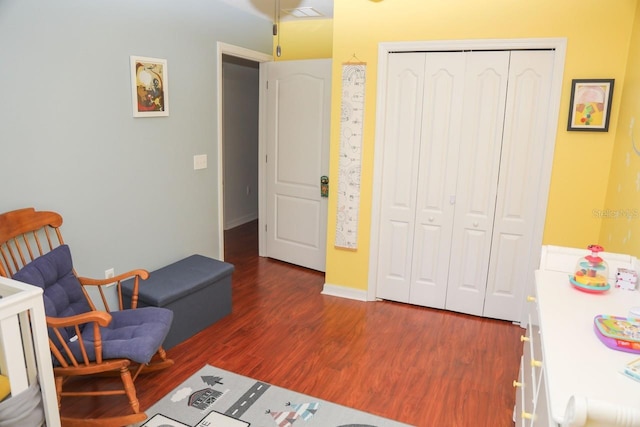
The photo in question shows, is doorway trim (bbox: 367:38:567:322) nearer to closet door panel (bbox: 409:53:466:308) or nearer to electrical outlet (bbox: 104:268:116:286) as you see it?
closet door panel (bbox: 409:53:466:308)

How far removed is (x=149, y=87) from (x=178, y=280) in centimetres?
139

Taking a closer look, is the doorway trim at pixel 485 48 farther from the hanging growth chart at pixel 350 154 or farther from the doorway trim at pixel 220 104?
the doorway trim at pixel 220 104

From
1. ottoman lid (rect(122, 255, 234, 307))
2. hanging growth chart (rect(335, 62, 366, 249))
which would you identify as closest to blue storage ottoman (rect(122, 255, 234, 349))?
ottoman lid (rect(122, 255, 234, 307))

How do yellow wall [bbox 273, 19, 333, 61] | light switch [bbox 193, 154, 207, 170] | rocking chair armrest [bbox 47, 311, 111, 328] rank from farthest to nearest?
yellow wall [bbox 273, 19, 333, 61], light switch [bbox 193, 154, 207, 170], rocking chair armrest [bbox 47, 311, 111, 328]

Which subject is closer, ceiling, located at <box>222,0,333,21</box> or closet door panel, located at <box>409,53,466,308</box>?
closet door panel, located at <box>409,53,466,308</box>

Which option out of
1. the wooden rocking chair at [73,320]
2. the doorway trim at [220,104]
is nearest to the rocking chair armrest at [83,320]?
the wooden rocking chair at [73,320]

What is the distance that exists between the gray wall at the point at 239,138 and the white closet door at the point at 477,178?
3.20 m

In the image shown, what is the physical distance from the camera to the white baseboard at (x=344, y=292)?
390 cm

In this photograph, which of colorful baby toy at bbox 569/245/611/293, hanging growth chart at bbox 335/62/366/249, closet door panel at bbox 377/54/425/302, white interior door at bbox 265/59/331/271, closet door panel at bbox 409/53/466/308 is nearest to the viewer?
colorful baby toy at bbox 569/245/611/293

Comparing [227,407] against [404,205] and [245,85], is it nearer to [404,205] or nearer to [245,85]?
[404,205]

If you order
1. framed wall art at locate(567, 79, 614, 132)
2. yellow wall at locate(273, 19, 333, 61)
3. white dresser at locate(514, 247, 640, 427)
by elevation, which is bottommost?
white dresser at locate(514, 247, 640, 427)

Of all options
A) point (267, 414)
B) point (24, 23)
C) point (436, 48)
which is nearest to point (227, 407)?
point (267, 414)

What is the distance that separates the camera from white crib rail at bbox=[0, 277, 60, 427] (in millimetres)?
1750

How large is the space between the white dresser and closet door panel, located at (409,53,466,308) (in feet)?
4.44
